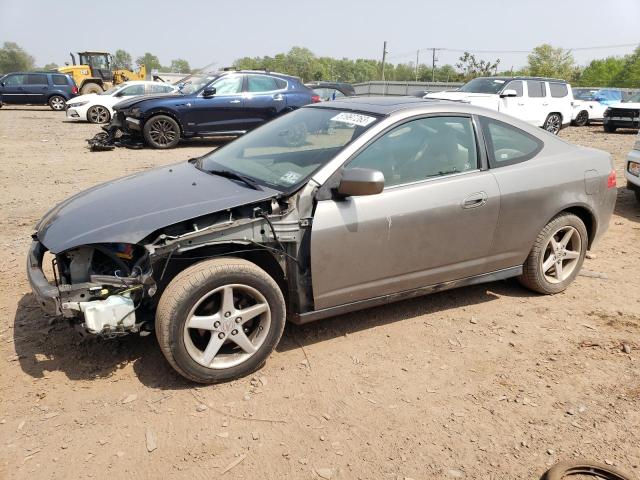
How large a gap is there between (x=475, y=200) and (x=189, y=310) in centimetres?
213

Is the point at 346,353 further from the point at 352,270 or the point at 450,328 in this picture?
the point at 450,328

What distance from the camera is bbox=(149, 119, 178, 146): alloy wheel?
1180 centimetres

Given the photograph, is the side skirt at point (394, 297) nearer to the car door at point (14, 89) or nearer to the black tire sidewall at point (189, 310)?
the black tire sidewall at point (189, 310)

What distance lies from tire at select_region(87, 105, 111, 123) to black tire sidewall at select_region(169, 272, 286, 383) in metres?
16.5

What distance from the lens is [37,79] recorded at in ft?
76.3

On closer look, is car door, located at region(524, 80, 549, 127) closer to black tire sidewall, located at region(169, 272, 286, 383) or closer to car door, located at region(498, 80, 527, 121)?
car door, located at region(498, 80, 527, 121)

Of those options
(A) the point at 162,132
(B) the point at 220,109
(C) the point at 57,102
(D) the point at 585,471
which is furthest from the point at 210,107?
(C) the point at 57,102

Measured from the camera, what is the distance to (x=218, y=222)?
3.09 metres

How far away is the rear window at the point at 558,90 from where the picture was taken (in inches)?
629

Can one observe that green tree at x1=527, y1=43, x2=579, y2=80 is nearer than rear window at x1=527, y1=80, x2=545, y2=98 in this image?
No

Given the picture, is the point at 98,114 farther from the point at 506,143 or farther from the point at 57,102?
the point at 506,143

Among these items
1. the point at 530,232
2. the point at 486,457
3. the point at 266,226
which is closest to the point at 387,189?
the point at 266,226

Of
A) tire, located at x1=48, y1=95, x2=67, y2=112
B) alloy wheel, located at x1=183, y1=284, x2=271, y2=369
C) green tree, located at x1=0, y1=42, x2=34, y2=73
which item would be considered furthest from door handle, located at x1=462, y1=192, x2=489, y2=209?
green tree, located at x1=0, y1=42, x2=34, y2=73

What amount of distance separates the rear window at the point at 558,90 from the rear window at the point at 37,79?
21.0m
